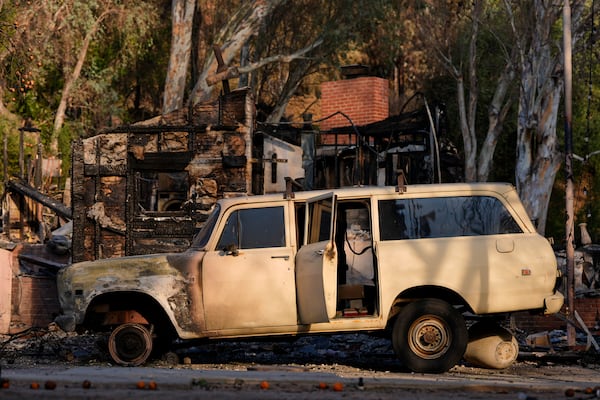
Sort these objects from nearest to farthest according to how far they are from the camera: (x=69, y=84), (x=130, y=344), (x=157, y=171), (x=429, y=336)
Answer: (x=429, y=336)
(x=130, y=344)
(x=157, y=171)
(x=69, y=84)

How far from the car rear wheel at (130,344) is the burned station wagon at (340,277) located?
13 mm

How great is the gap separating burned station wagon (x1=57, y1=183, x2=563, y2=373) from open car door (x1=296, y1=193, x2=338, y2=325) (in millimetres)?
13

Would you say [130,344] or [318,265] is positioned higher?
[318,265]

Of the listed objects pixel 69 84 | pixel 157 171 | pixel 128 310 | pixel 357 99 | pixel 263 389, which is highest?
pixel 69 84

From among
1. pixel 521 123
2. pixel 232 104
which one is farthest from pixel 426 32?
pixel 232 104

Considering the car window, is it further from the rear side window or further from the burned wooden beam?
the burned wooden beam

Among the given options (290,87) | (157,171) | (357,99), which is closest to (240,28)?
(290,87)

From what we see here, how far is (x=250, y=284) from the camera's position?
12336 millimetres

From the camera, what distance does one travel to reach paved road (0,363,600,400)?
892cm

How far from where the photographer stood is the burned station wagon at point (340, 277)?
12062 mm

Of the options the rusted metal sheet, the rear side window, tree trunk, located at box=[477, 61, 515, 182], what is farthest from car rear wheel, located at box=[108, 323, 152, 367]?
tree trunk, located at box=[477, 61, 515, 182]

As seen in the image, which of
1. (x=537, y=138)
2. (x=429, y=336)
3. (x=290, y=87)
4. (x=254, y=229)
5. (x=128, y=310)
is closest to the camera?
(x=429, y=336)

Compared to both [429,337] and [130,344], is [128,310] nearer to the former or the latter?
[130,344]

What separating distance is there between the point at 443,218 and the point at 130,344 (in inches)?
145
